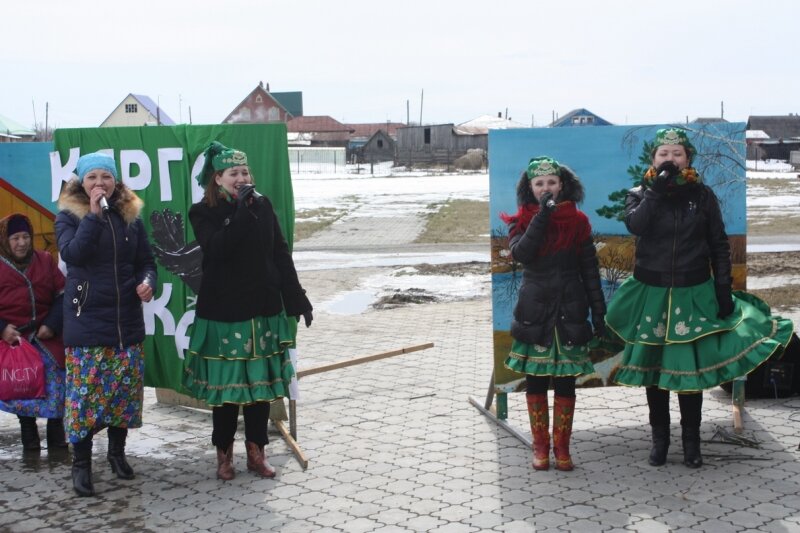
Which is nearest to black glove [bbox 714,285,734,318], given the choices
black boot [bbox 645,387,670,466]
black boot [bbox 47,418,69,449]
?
black boot [bbox 645,387,670,466]

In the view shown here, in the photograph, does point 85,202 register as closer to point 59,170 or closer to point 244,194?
point 244,194

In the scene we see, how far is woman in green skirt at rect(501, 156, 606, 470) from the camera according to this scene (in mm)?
5398

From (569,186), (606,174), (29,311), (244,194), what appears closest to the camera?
(244,194)

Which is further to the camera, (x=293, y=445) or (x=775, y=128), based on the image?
(x=775, y=128)

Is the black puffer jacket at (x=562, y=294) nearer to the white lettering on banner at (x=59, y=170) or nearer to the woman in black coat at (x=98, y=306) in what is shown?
the woman in black coat at (x=98, y=306)

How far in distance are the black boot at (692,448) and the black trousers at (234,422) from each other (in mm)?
2362

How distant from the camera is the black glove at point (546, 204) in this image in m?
5.20

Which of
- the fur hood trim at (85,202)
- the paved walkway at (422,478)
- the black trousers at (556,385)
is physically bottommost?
the paved walkway at (422,478)

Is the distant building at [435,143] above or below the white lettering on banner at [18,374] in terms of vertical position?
above

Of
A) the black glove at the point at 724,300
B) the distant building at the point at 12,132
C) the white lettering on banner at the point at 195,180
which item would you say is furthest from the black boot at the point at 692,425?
the distant building at the point at 12,132

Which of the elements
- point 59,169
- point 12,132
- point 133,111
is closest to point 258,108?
point 133,111

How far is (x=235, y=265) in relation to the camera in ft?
17.4

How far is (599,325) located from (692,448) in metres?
0.86

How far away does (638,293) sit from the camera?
555 centimetres
